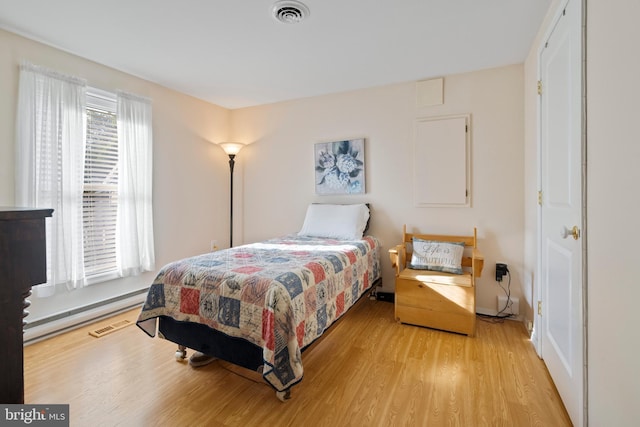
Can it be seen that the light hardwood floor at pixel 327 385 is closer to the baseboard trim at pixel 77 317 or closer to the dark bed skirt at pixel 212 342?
the baseboard trim at pixel 77 317

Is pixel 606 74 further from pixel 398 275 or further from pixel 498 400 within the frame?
pixel 398 275

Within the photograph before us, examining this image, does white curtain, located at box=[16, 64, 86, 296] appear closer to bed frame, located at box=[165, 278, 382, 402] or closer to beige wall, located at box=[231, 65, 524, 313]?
bed frame, located at box=[165, 278, 382, 402]

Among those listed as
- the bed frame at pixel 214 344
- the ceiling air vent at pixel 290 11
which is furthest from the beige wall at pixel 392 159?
the bed frame at pixel 214 344

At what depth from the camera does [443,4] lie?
6.27 feet

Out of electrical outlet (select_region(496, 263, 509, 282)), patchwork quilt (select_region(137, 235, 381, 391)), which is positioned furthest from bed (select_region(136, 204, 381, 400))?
electrical outlet (select_region(496, 263, 509, 282))

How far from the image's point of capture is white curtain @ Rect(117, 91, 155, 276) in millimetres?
2895

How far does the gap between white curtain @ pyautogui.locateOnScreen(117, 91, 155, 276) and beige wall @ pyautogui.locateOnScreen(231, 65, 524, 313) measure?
1.29m

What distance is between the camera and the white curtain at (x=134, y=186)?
289cm

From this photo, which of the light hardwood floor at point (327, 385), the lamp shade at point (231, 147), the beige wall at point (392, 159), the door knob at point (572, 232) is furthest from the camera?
the lamp shade at point (231, 147)

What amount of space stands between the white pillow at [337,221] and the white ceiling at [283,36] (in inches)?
54.5

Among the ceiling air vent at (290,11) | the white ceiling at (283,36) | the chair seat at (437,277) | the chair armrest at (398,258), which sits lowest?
the chair seat at (437,277)

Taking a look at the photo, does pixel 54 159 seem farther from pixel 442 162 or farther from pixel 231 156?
pixel 442 162

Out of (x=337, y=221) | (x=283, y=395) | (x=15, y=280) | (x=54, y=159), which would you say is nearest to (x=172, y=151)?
(x=54, y=159)

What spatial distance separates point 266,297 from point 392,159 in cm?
225
